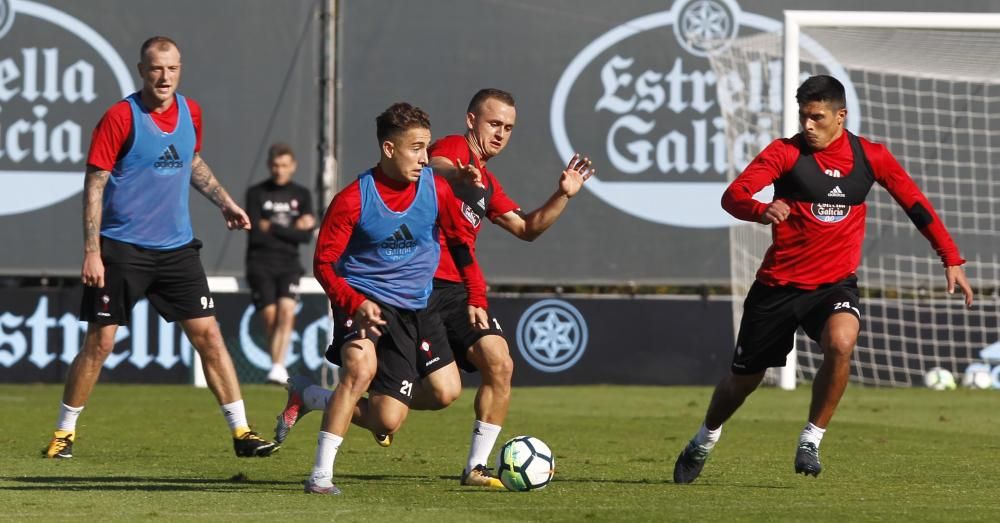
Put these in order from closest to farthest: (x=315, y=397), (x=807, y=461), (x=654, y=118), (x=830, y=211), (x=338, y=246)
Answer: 1. (x=338, y=246)
2. (x=807, y=461)
3. (x=830, y=211)
4. (x=315, y=397)
5. (x=654, y=118)

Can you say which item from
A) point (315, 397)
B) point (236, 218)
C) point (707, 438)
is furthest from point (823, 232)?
point (236, 218)

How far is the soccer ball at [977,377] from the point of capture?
56.6ft

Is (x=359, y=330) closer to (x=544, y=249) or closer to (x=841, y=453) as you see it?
(x=841, y=453)

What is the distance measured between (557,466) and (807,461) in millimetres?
1726

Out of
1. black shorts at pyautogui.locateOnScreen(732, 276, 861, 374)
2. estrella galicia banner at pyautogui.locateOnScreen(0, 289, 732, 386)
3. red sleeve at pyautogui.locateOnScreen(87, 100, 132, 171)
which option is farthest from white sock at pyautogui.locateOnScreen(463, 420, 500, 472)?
estrella galicia banner at pyautogui.locateOnScreen(0, 289, 732, 386)

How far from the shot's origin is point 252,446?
30.6ft

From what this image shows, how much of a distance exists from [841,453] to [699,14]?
8.32 m

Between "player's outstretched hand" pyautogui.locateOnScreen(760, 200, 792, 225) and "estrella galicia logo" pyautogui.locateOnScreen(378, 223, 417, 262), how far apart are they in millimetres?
1661

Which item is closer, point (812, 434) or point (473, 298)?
point (473, 298)

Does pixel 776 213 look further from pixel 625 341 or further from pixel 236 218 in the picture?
pixel 625 341

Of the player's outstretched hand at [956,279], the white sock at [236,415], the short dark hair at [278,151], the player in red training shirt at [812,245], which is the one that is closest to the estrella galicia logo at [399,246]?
the player in red training shirt at [812,245]

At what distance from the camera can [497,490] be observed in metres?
8.02

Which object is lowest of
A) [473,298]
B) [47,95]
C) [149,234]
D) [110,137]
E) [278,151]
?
[473,298]

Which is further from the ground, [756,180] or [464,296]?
[756,180]
